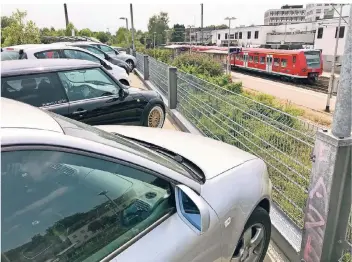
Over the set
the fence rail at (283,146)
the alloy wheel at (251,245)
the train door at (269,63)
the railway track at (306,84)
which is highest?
the fence rail at (283,146)

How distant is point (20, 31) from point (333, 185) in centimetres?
2526

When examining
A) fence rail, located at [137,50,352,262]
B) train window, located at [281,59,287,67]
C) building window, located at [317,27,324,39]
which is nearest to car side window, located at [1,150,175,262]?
fence rail, located at [137,50,352,262]

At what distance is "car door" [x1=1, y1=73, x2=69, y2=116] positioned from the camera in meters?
4.04

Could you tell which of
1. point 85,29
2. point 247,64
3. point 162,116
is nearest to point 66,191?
point 162,116

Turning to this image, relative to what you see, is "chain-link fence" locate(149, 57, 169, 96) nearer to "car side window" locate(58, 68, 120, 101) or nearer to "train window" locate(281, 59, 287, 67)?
"car side window" locate(58, 68, 120, 101)

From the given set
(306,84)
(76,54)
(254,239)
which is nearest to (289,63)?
(306,84)

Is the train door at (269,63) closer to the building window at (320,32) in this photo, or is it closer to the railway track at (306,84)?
the railway track at (306,84)

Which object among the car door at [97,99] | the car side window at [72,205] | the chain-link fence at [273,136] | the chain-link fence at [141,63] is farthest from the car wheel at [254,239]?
the chain-link fence at [141,63]

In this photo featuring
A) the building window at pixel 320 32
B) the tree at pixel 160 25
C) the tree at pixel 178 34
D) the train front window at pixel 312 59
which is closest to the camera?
the train front window at pixel 312 59

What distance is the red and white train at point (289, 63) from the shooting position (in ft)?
82.6

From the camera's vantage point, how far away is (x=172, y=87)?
24.1 feet

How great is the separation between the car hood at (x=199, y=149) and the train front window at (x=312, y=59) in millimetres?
24874

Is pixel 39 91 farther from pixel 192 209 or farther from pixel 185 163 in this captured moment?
pixel 192 209

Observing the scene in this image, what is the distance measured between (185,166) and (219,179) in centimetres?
26
